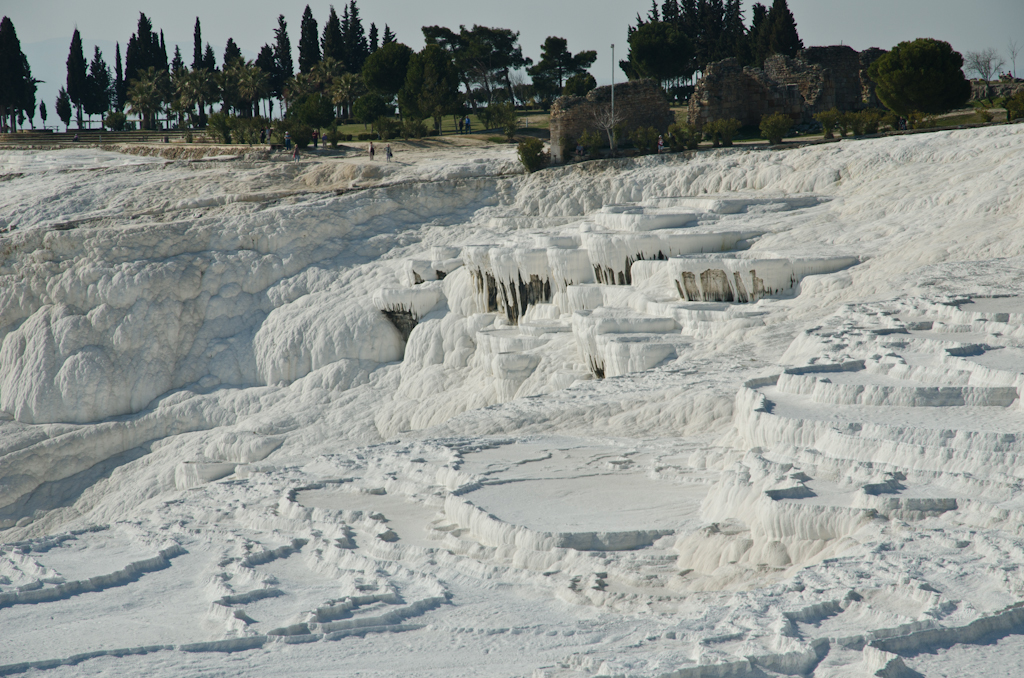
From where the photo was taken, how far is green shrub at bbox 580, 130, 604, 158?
2439cm

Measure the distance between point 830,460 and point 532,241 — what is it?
39.6 ft

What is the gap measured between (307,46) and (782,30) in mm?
24399

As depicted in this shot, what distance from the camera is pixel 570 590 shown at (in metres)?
6.36

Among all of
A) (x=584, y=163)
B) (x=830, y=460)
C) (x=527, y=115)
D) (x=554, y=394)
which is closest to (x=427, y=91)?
(x=527, y=115)

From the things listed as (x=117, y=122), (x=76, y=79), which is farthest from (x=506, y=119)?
(x=76, y=79)

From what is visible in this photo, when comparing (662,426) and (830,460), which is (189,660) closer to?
(830,460)

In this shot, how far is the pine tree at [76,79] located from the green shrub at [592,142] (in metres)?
33.7

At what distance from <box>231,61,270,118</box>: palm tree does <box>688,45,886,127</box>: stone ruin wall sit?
2409cm

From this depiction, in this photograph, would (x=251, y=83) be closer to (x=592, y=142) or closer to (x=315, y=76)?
(x=315, y=76)

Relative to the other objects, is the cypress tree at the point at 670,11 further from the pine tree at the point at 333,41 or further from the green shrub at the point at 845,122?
the green shrub at the point at 845,122

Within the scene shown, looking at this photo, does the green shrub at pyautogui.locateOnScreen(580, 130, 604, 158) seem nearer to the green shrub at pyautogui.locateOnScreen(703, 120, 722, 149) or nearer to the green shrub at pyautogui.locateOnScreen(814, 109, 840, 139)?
the green shrub at pyautogui.locateOnScreen(703, 120, 722, 149)

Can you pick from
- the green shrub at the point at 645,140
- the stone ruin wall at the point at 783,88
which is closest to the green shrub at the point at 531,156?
the green shrub at the point at 645,140

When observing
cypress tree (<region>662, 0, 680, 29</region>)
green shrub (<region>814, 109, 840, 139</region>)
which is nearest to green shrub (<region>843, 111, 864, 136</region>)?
green shrub (<region>814, 109, 840, 139</region>)

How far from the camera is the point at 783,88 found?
87.0ft
